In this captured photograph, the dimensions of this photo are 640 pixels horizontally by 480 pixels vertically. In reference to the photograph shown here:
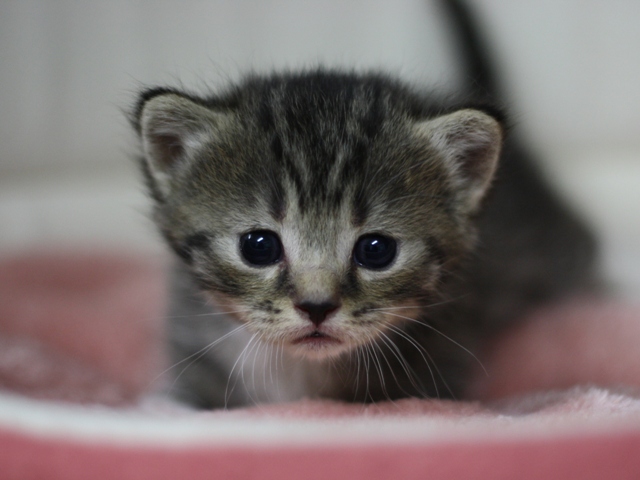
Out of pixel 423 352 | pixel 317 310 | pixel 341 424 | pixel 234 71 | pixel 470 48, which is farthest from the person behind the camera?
pixel 234 71

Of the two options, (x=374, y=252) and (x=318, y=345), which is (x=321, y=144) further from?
(x=318, y=345)

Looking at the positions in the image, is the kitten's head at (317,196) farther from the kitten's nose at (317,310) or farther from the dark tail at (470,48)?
the dark tail at (470,48)

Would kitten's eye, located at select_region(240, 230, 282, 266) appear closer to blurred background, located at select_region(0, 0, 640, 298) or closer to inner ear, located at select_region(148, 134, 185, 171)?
inner ear, located at select_region(148, 134, 185, 171)

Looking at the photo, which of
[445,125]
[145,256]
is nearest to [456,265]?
[445,125]

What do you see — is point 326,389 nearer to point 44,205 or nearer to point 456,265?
point 456,265

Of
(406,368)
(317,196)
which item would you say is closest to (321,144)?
(317,196)

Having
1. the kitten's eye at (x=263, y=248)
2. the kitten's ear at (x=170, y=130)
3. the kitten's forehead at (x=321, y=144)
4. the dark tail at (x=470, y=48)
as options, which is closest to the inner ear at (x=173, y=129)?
the kitten's ear at (x=170, y=130)

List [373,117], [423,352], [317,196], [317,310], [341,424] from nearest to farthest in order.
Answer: [341,424] < [317,310] < [317,196] < [373,117] < [423,352]

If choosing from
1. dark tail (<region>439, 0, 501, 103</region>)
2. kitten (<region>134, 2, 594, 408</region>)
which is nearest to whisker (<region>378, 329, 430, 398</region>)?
kitten (<region>134, 2, 594, 408</region>)

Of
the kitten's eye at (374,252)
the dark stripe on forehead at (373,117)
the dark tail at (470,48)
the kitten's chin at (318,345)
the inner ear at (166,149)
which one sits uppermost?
the dark tail at (470,48)
